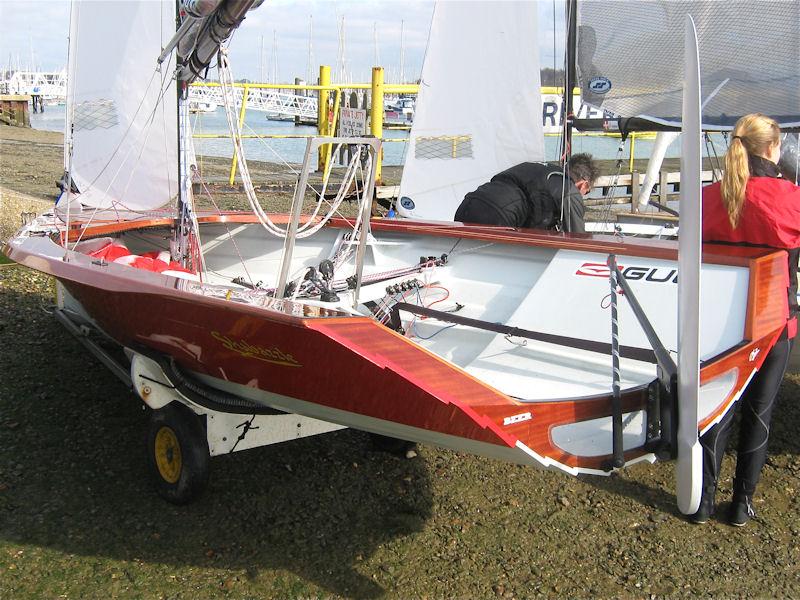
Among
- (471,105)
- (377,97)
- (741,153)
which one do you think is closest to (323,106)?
(377,97)

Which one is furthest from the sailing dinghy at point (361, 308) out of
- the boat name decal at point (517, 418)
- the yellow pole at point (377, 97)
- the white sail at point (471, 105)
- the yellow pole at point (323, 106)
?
the yellow pole at point (323, 106)

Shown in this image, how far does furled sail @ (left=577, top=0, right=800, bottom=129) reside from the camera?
4406 millimetres

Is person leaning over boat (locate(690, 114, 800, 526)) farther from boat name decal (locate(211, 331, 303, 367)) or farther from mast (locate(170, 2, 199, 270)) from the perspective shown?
mast (locate(170, 2, 199, 270))

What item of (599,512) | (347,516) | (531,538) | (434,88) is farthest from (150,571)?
(434,88)

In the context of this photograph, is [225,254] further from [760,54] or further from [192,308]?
[760,54]

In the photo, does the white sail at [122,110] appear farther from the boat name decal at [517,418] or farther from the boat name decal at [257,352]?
the boat name decal at [517,418]

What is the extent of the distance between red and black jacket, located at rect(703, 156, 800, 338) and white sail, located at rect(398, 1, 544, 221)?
3.08 metres

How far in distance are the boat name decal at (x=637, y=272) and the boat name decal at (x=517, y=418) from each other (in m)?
1.35

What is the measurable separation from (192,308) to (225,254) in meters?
2.68

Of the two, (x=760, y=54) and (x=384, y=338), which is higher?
(x=760, y=54)

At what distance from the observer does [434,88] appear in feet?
21.3

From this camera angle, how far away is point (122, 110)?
5223 millimetres

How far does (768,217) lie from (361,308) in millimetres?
1860

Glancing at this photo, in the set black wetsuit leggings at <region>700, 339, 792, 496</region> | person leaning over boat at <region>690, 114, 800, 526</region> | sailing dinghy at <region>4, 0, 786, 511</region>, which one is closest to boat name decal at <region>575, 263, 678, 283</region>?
sailing dinghy at <region>4, 0, 786, 511</region>
